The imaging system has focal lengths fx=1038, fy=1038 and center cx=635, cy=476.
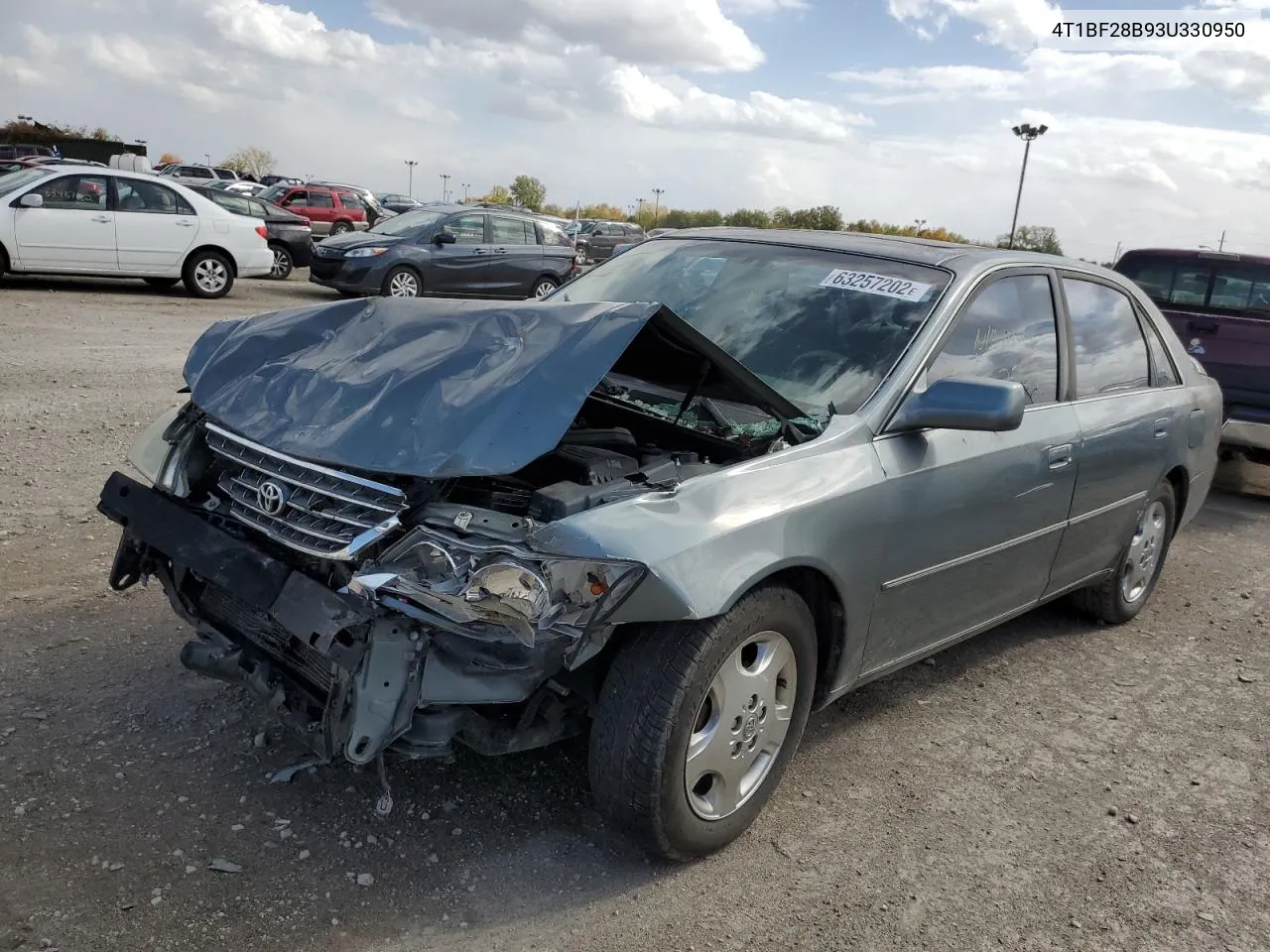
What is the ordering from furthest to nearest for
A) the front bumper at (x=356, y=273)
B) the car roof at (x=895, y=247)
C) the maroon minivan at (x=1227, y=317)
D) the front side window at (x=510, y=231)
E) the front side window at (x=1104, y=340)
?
the front side window at (x=510, y=231) < the front bumper at (x=356, y=273) < the maroon minivan at (x=1227, y=317) < the front side window at (x=1104, y=340) < the car roof at (x=895, y=247)

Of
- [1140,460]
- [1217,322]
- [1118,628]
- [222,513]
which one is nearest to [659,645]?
[222,513]

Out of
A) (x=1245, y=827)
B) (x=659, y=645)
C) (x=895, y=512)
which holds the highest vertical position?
(x=895, y=512)

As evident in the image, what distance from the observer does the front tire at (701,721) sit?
106 inches

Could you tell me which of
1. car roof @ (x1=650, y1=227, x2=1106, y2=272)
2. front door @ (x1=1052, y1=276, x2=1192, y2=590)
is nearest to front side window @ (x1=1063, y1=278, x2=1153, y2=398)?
front door @ (x1=1052, y1=276, x2=1192, y2=590)

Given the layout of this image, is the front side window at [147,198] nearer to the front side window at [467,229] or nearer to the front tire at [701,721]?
the front side window at [467,229]

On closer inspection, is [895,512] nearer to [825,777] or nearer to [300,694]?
[825,777]

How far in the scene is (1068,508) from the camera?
13.7ft

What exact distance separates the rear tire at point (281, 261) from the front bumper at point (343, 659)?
54.0 feet

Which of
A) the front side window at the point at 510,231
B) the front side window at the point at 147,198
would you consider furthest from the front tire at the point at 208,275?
the front side window at the point at 510,231

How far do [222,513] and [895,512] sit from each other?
81.6 inches

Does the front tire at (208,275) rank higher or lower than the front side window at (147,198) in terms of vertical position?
lower

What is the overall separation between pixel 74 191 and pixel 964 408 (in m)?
13.1

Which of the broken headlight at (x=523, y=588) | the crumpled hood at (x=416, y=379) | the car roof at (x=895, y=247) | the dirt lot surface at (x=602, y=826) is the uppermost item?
the car roof at (x=895, y=247)

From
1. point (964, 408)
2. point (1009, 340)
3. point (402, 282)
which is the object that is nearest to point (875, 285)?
point (1009, 340)
